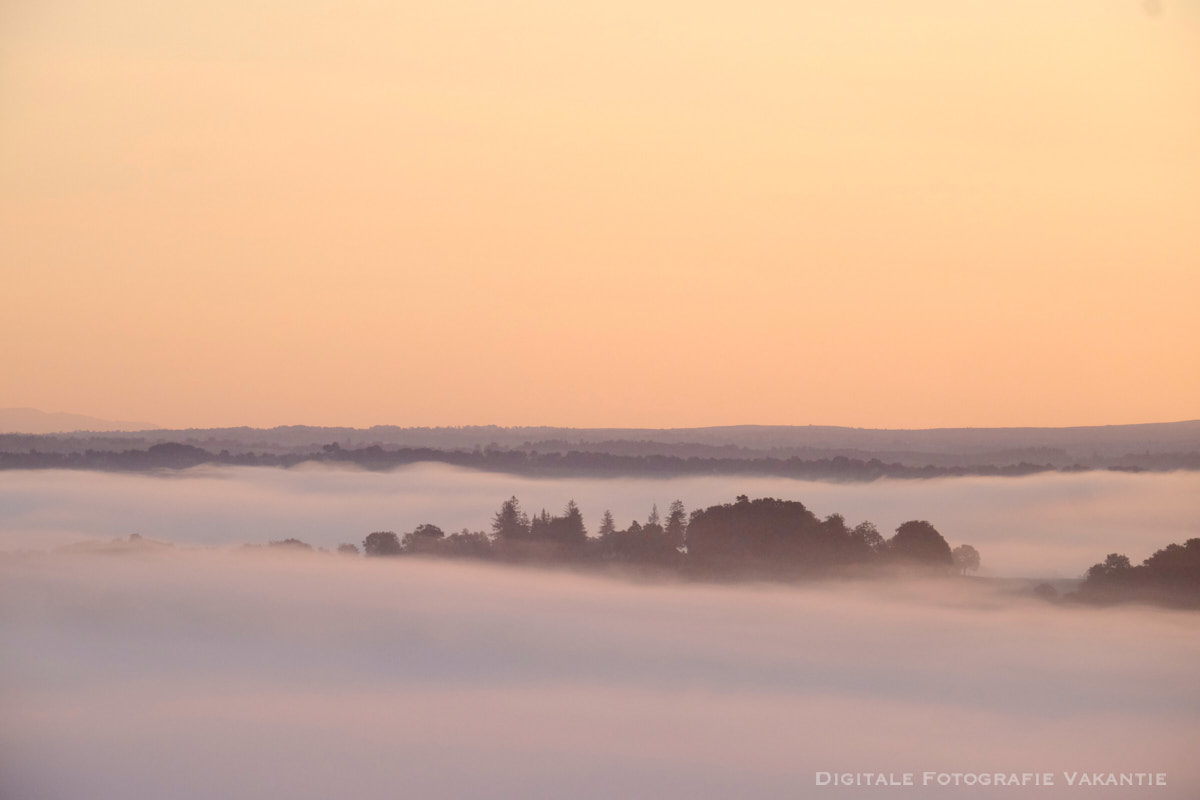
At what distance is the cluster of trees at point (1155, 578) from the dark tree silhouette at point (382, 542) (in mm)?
34535

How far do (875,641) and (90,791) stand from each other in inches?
1227

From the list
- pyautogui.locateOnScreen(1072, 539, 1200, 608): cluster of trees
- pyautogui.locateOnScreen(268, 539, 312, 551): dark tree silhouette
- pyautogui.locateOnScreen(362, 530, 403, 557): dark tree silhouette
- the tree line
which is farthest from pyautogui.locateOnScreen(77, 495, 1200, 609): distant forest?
pyautogui.locateOnScreen(268, 539, 312, 551): dark tree silhouette

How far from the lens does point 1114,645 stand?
153 feet

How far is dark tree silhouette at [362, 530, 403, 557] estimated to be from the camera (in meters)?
67.2

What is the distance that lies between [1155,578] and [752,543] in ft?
53.1

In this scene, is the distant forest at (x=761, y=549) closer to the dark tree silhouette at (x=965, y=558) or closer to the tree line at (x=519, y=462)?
the dark tree silhouette at (x=965, y=558)

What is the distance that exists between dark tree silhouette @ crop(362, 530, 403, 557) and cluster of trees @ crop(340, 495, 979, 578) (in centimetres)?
708

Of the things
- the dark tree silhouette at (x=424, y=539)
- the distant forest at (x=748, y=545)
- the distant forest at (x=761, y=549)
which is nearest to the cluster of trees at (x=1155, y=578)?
the distant forest at (x=761, y=549)

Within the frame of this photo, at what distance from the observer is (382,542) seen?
67.2 metres

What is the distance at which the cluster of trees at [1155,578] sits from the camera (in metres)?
47.1

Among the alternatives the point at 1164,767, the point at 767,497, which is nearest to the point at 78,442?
the point at 767,497

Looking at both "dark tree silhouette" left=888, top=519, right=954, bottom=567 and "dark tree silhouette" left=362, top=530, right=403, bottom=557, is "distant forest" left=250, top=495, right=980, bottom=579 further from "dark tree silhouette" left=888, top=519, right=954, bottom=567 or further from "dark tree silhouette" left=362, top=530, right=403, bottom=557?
"dark tree silhouette" left=362, top=530, right=403, bottom=557

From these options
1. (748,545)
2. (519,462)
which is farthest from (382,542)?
(748,545)

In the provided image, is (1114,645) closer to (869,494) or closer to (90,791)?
(869,494)
